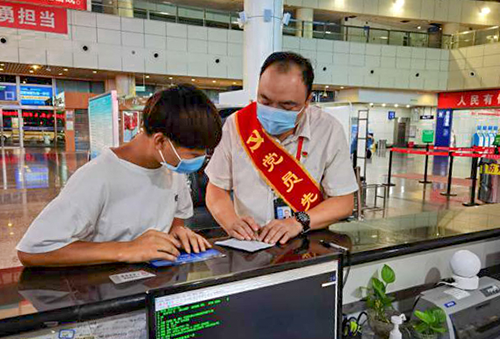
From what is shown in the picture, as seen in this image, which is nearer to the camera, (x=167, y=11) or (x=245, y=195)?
(x=245, y=195)

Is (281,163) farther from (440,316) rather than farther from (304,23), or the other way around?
(304,23)

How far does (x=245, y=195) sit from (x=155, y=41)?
15.2 metres

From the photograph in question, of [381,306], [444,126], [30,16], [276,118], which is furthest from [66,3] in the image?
[444,126]

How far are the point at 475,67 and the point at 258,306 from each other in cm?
2138

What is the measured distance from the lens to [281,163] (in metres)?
1.61

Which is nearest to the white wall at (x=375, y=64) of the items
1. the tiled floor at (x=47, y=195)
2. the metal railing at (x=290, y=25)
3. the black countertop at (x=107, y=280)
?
the metal railing at (x=290, y=25)

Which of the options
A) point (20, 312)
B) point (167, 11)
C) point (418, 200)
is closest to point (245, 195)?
point (20, 312)

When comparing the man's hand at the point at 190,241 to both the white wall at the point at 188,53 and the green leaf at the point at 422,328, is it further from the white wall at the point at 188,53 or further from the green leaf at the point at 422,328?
the white wall at the point at 188,53

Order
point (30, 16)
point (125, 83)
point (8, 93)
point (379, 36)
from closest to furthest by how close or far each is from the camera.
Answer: point (30, 16)
point (125, 83)
point (8, 93)
point (379, 36)

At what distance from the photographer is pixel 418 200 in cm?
750

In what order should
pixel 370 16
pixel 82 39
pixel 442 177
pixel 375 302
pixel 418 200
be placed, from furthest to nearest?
pixel 370 16 → pixel 82 39 → pixel 442 177 → pixel 418 200 → pixel 375 302

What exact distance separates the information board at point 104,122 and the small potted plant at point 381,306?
4.09m

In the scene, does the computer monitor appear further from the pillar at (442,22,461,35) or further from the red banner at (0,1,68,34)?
the pillar at (442,22,461,35)

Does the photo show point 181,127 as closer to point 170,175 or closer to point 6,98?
point 170,175
